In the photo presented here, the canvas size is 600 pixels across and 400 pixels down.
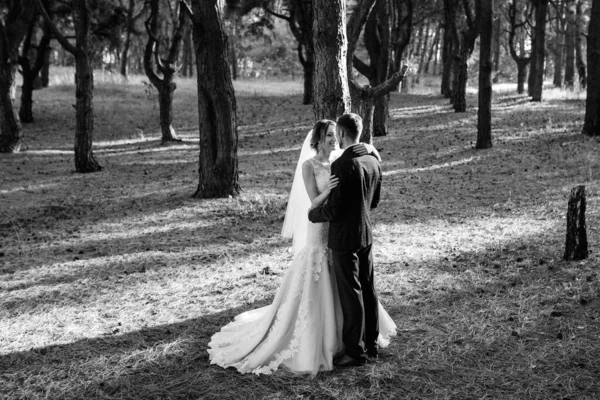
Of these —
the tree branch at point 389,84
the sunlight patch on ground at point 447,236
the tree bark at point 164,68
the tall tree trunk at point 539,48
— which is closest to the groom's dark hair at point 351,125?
the sunlight patch on ground at point 447,236

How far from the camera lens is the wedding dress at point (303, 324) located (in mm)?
5910

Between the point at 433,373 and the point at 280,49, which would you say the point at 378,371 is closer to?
the point at 433,373

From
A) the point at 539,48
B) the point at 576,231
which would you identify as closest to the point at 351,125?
the point at 576,231

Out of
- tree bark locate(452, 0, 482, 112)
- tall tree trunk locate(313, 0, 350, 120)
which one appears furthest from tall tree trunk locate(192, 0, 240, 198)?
tree bark locate(452, 0, 482, 112)

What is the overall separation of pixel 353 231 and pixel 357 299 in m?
0.68

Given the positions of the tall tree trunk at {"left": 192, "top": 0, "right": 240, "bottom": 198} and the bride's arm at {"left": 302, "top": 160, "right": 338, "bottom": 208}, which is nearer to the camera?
the bride's arm at {"left": 302, "top": 160, "right": 338, "bottom": 208}

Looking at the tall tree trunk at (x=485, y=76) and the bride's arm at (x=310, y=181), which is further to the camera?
the tall tree trunk at (x=485, y=76)

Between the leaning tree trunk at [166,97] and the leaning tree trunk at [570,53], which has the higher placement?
the leaning tree trunk at [570,53]

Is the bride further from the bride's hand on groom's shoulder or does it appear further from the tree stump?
the tree stump

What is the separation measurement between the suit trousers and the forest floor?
0.28 m

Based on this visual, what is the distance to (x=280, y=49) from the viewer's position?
181 ft

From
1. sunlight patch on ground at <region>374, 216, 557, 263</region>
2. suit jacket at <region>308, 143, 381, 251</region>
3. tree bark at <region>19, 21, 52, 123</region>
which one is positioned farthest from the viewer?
tree bark at <region>19, 21, 52, 123</region>

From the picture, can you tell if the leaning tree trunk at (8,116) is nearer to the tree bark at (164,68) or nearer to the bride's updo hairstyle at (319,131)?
the tree bark at (164,68)

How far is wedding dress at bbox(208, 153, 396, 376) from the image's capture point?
5910 mm
